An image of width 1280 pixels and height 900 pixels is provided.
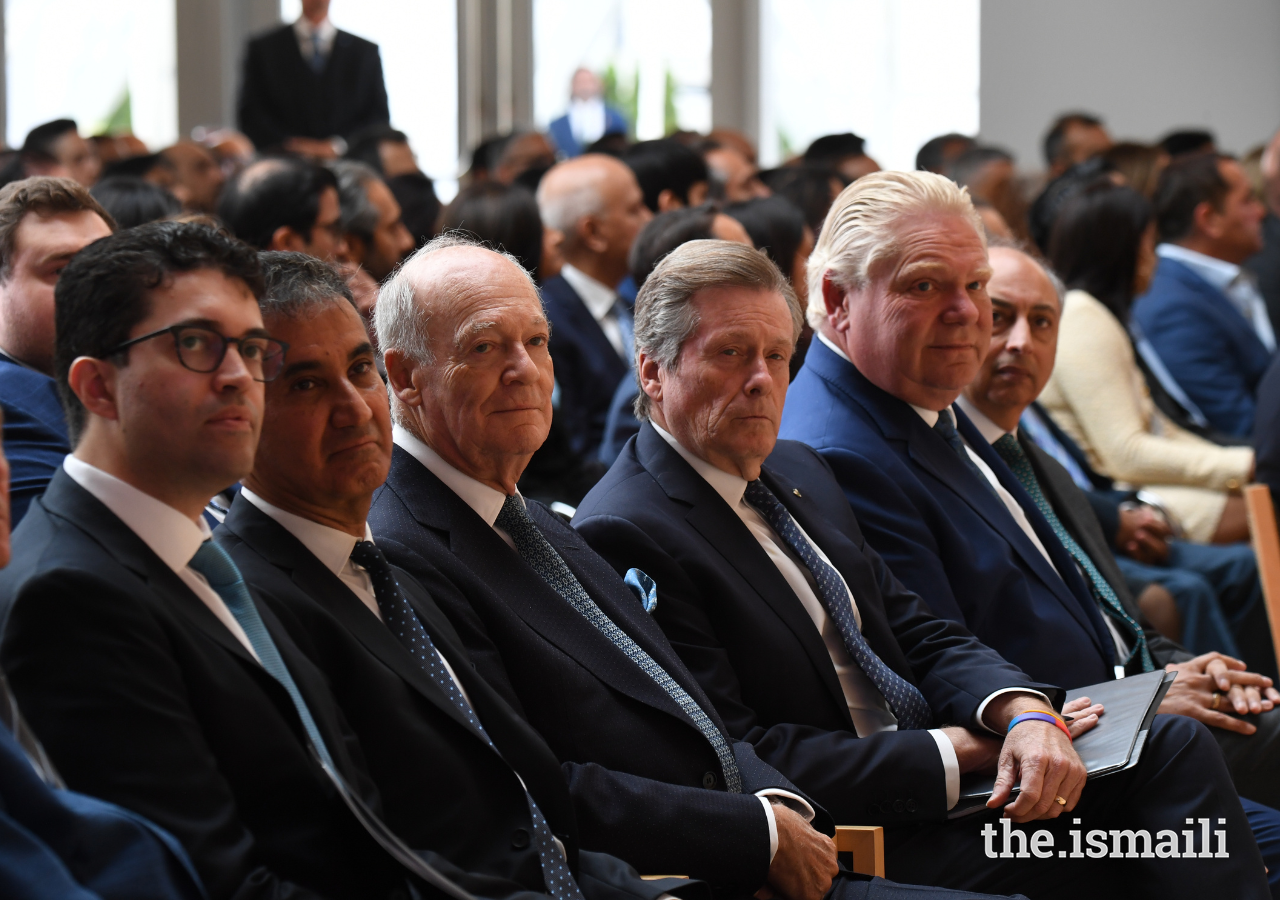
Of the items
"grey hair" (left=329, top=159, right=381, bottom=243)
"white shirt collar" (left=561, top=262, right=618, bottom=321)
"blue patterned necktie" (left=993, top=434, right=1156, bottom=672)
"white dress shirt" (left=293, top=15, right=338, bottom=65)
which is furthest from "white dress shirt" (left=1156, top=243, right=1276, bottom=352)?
"white dress shirt" (left=293, top=15, right=338, bottom=65)

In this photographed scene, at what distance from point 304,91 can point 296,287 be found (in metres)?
6.57

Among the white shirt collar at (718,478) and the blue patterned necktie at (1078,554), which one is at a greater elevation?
the white shirt collar at (718,478)

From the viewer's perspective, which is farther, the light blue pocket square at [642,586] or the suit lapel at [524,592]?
the light blue pocket square at [642,586]

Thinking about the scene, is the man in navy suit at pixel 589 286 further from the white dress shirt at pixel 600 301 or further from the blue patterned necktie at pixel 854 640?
the blue patterned necktie at pixel 854 640

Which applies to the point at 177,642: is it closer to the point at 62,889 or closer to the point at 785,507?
the point at 62,889

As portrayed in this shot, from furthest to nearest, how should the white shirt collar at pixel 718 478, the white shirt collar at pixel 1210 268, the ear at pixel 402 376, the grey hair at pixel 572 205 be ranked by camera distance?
the white shirt collar at pixel 1210 268
the grey hair at pixel 572 205
the white shirt collar at pixel 718 478
the ear at pixel 402 376

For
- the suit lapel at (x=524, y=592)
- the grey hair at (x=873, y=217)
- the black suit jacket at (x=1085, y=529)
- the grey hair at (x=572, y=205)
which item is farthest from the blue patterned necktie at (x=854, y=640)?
the grey hair at (x=572, y=205)

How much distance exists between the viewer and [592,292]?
15.2 feet

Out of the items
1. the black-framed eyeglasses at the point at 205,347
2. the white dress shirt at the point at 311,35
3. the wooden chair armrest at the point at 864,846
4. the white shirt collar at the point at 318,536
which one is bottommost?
the wooden chair armrest at the point at 864,846

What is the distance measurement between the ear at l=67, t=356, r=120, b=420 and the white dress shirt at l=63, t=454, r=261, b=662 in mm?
62

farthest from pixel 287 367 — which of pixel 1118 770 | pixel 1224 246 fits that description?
pixel 1224 246

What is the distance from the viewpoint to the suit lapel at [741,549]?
7.27 feet

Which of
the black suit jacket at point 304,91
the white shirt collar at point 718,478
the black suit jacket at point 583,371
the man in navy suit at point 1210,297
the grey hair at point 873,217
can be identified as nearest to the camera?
the white shirt collar at point 718,478

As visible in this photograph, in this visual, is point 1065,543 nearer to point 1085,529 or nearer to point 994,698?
point 1085,529
